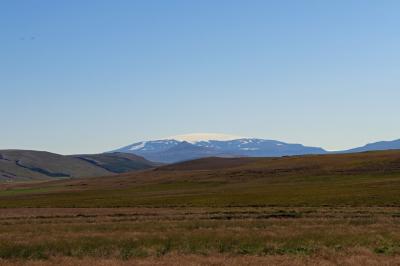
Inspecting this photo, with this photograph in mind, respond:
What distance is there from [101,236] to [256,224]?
11.9 meters

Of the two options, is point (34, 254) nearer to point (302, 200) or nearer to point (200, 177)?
point (302, 200)

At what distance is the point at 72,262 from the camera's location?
25094 millimetres

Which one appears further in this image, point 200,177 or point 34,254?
point 200,177

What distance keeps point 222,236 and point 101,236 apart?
6.88 metres

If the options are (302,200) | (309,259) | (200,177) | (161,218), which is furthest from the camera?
(200,177)

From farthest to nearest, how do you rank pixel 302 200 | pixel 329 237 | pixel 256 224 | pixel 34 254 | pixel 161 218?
pixel 302 200, pixel 161 218, pixel 256 224, pixel 329 237, pixel 34 254

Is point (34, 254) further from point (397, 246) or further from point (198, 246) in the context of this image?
point (397, 246)

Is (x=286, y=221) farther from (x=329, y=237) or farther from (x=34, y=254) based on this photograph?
(x=34, y=254)

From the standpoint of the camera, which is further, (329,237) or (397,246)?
(329,237)

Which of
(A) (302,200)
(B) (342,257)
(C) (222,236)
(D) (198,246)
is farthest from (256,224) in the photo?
(A) (302,200)

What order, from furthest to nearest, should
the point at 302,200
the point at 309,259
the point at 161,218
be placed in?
the point at 302,200 → the point at 161,218 → the point at 309,259

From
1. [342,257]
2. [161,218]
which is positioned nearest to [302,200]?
[161,218]

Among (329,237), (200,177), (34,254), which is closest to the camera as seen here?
(34,254)

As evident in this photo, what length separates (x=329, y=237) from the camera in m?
31.4
